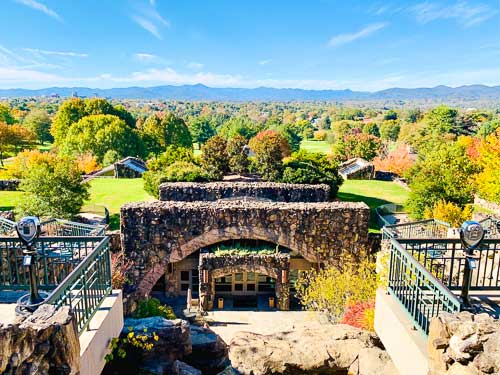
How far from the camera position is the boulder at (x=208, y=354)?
9578 mm

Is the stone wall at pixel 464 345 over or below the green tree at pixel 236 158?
over

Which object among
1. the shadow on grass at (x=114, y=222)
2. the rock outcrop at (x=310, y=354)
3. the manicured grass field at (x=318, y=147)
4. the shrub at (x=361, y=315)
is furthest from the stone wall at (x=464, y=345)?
the manicured grass field at (x=318, y=147)

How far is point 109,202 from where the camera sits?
96.1 feet

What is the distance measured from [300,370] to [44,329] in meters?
5.32

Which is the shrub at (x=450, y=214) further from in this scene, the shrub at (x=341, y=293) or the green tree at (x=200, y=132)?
the green tree at (x=200, y=132)

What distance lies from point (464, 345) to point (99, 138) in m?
48.8

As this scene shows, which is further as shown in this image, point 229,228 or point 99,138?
point 99,138

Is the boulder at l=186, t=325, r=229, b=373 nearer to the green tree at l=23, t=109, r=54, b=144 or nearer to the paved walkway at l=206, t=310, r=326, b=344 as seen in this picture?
the paved walkway at l=206, t=310, r=326, b=344

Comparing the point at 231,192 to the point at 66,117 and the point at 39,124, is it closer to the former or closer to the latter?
the point at 66,117

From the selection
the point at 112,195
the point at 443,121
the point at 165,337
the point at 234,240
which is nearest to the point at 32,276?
the point at 165,337

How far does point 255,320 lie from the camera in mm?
17656

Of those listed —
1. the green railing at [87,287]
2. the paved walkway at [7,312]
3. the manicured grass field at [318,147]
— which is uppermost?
the green railing at [87,287]

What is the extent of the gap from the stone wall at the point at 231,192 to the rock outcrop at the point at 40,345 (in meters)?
20.1

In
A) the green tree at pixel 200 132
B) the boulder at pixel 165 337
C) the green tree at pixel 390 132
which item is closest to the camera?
the boulder at pixel 165 337
